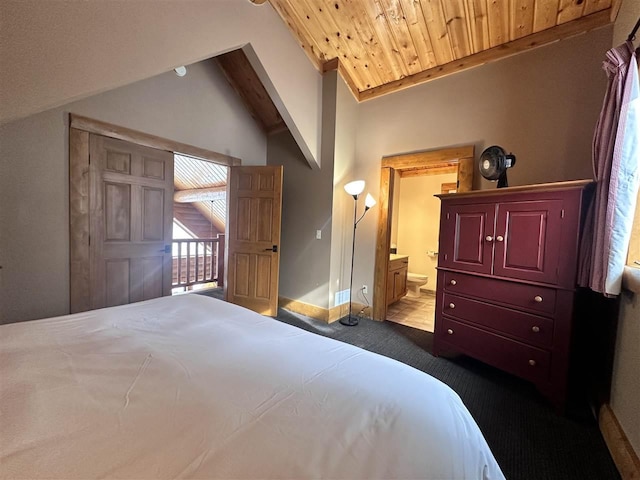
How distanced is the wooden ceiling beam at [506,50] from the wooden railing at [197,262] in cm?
401

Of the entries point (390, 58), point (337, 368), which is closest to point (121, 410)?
point (337, 368)

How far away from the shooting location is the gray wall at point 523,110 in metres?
2.24

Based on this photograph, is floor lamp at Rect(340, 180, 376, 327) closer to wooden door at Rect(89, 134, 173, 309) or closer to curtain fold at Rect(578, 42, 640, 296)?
curtain fold at Rect(578, 42, 640, 296)

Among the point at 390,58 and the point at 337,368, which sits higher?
the point at 390,58

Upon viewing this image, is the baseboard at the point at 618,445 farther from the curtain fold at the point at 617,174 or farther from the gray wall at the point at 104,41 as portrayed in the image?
the gray wall at the point at 104,41

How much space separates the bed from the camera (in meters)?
0.60

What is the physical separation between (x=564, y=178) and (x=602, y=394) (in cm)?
168

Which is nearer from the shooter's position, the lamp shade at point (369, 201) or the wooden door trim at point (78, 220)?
the wooden door trim at point (78, 220)

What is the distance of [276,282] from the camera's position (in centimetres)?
350

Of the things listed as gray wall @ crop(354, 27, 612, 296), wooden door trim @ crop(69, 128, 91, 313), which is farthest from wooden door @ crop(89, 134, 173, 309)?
gray wall @ crop(354, 27, 612, 296)

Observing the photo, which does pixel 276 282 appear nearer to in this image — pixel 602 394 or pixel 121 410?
pixel 121 410

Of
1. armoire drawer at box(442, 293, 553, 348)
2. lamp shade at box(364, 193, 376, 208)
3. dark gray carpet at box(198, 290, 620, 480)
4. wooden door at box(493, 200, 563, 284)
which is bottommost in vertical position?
dark gray carpet at box(198, 290, 620, 480)

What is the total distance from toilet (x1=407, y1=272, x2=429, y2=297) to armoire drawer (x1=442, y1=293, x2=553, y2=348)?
7.41 feet

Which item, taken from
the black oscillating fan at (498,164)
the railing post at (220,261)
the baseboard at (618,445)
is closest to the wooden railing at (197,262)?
the railing post at (220,261)
